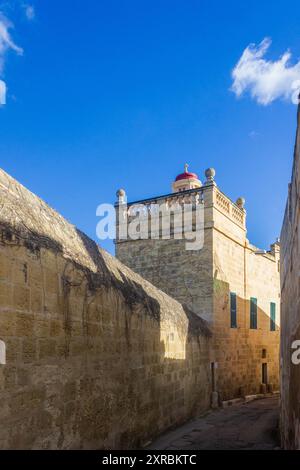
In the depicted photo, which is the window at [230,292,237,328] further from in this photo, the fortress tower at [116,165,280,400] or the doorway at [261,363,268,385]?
the doorway at [261,363,268,385]

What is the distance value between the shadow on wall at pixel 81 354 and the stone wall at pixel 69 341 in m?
0.01

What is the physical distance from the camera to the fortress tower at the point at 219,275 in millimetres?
13211

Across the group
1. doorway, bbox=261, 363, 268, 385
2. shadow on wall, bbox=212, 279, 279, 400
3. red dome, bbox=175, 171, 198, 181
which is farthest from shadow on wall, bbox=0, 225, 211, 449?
red dome, bbox=175, 171, 198, 181

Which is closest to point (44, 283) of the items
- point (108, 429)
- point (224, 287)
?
point (108, 429)

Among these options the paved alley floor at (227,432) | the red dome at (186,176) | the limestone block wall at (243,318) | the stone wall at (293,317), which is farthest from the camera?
the red dome at (186,176)

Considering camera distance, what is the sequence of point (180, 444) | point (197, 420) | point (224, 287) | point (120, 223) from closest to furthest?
point (180, 444) < point (197, 420) < point (224, 287) < point (120, 223)

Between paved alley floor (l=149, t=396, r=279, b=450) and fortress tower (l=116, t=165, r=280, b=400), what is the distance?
1.49 meters

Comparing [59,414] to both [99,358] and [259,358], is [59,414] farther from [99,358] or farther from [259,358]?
[259,358]

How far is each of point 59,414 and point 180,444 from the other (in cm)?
423

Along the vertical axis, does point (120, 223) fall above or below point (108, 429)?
above

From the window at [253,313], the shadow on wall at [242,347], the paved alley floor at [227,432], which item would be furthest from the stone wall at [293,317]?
the window at [253,313]

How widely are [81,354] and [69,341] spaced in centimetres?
38

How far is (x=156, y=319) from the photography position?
8.05 meters

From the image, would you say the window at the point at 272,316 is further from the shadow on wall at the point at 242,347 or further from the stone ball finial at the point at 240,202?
the stone ball finial at the point at 240,202
